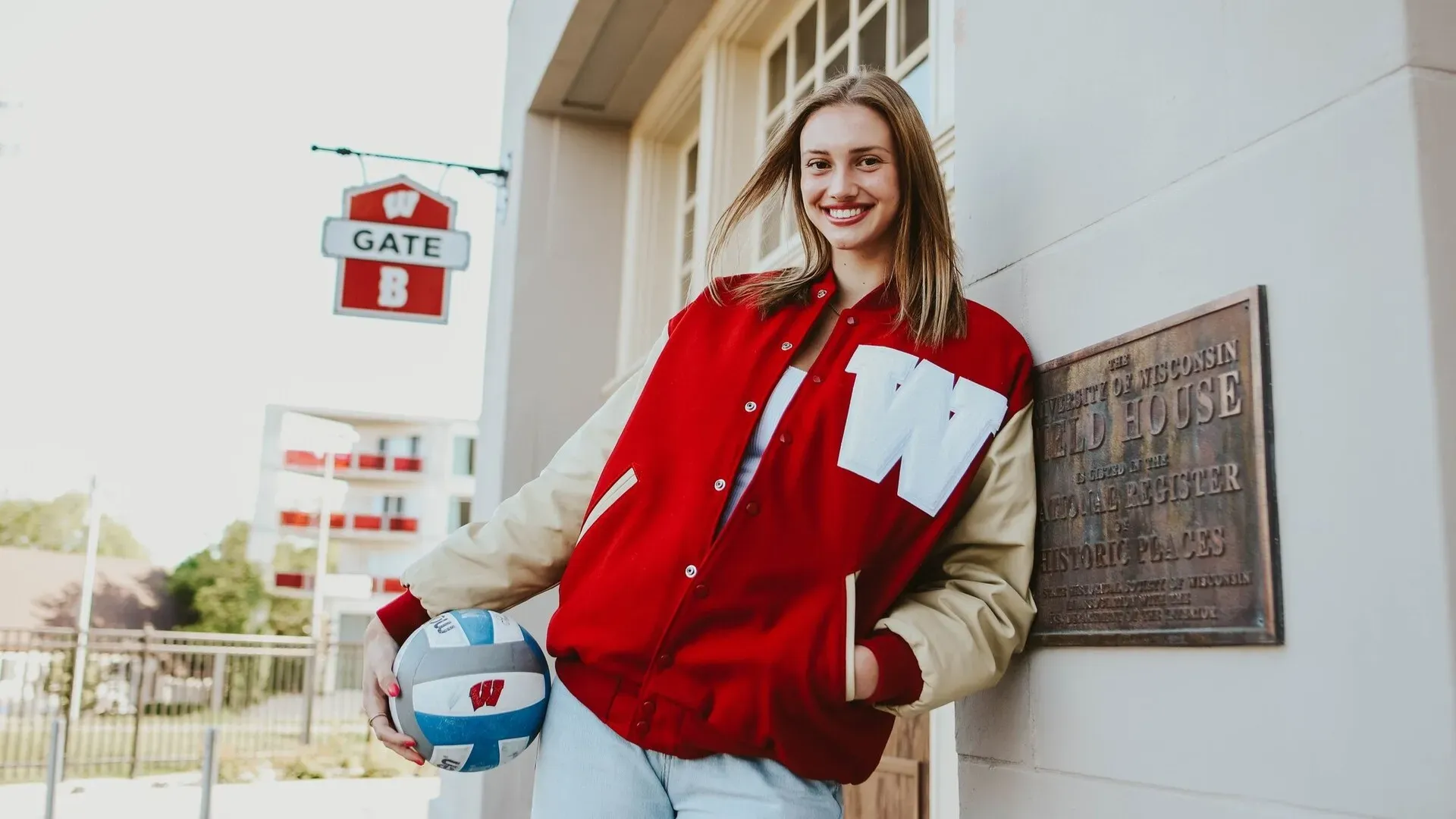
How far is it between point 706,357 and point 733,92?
404 cm

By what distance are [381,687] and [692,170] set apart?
17.7ft

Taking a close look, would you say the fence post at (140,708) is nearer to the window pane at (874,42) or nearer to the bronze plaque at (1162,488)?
the window pane at (874,42)

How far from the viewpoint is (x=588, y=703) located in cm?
219

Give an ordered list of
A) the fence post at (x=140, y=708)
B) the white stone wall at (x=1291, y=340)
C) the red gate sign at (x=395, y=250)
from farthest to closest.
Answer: the fence post at (x=140, y=708) < the red gate sign at (x=395, y=250) < the white stone wall at (x=1291, y=340)

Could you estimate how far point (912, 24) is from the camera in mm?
4508

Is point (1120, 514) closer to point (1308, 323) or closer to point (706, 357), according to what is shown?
point (1308, 323)

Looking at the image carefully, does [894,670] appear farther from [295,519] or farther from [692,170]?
[295,519]

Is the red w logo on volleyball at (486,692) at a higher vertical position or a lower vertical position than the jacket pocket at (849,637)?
lower

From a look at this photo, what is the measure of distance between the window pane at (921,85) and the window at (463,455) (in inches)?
1929

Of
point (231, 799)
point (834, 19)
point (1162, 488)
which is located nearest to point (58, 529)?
point (231, 799)

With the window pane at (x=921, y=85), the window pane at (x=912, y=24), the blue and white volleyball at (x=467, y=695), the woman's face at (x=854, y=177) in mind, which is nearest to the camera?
the blue and white volleyball at (x=467, y=695)

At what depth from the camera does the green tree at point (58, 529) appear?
2296 inches

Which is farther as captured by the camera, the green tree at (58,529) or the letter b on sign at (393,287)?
the green tree at (58,529)

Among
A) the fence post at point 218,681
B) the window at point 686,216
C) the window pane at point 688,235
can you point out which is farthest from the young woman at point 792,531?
the fence post at point 218,681
